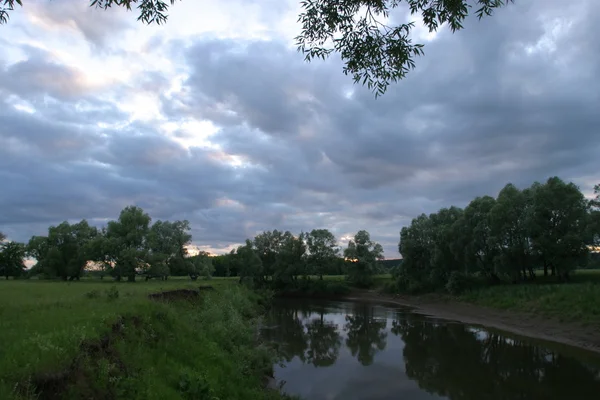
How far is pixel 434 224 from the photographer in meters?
64.2

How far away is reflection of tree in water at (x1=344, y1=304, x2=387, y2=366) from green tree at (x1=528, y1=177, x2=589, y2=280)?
18139 millimetres

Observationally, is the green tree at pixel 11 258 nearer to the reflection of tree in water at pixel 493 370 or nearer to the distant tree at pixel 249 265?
the distant tree at pixel 249 265

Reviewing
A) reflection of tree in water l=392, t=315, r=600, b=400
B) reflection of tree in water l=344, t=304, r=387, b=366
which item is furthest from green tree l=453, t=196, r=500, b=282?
reflection of tree in water l=392, t=315, r=600, b=400

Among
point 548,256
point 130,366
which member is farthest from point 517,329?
point 130,366

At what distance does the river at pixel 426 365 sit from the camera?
1834 cm

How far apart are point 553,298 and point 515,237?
11.9 metres

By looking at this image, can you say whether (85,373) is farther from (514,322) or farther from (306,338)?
(514,322)

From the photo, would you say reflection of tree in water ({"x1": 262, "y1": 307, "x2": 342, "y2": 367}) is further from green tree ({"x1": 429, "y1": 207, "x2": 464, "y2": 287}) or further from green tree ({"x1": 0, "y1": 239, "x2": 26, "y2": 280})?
green tree ({"x1": 0, "y1": 239, "x2": 26, "y2": 280})

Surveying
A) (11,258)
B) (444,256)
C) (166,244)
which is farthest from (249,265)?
(11,258)

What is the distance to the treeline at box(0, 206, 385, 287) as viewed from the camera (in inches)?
2650

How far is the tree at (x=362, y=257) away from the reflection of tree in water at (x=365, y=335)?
27704mm

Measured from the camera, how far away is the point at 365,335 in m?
34.3

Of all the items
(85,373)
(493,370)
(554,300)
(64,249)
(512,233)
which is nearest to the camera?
(85,373)

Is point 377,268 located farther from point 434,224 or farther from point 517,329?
point 517,329
